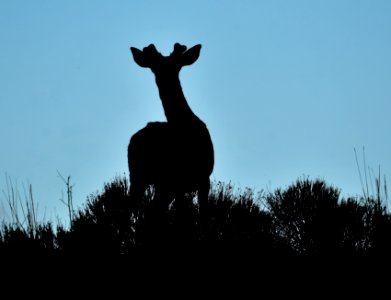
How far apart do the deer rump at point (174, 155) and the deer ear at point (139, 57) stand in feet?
2.74

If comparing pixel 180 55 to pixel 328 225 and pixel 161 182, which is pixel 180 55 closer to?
pixel 161 182

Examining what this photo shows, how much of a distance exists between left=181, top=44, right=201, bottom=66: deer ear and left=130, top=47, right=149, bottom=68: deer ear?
0.50 metres

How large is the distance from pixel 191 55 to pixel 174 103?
34.5 inches

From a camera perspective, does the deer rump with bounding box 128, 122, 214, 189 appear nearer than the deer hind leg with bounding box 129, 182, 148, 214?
Yes

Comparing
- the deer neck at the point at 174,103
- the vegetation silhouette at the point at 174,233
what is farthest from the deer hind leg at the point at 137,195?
the deer neck at the point at 174,103

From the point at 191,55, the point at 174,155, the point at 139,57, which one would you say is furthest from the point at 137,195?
the point at 191,55

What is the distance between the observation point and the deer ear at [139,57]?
8.62 meters

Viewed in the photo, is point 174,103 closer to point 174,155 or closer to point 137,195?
point 174,155

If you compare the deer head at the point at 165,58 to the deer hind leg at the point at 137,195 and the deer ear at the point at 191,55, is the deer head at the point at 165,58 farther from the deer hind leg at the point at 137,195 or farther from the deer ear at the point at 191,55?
the deer hind leg at the point at 137,195

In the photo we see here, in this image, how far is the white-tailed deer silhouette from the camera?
8055mm

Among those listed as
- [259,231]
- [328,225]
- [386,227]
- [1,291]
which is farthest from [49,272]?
[328,225]

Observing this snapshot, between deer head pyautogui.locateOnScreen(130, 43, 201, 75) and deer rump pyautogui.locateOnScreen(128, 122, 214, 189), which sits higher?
deer head pyautogui.locateOnScreen(130, 43, 201, 75)

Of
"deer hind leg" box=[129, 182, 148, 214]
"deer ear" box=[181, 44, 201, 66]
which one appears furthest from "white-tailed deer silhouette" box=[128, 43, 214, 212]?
"deer hind leg" box=[129, 182, 148, 214]

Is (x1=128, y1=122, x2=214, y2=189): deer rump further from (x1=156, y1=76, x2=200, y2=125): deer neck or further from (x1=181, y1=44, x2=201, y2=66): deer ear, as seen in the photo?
(x1=181, y1=44, x2=201, y2=66): deer ear
